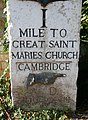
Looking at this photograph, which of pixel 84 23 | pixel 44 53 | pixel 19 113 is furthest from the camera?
pixel 84 23

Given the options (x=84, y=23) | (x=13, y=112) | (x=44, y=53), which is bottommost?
(x=13, y=112)

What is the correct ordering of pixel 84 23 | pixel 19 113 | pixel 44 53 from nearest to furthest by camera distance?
pixel 44 53, pixel 19 113, pixel 84 23

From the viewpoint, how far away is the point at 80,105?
4188mm

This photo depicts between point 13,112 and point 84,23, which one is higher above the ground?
point 84,23

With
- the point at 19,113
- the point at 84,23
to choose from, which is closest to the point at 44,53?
the point at 19,113

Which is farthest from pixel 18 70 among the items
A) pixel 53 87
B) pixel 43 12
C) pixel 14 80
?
pixel 43 12

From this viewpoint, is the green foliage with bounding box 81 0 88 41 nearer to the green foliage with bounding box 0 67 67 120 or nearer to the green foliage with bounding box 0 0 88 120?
the green foliage with bounding box 0 0 88 120

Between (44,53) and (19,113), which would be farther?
(19,113)

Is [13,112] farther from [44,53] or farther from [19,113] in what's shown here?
[44,53]

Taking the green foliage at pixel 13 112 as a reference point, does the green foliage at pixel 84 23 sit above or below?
above

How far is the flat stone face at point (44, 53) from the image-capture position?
3.48 m

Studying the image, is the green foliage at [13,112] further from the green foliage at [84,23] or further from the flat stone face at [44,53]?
the green foliage at [84,23]

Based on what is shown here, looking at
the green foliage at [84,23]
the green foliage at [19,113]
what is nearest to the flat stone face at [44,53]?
the green foliage at [19,113]

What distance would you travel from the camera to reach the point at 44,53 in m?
3.68
